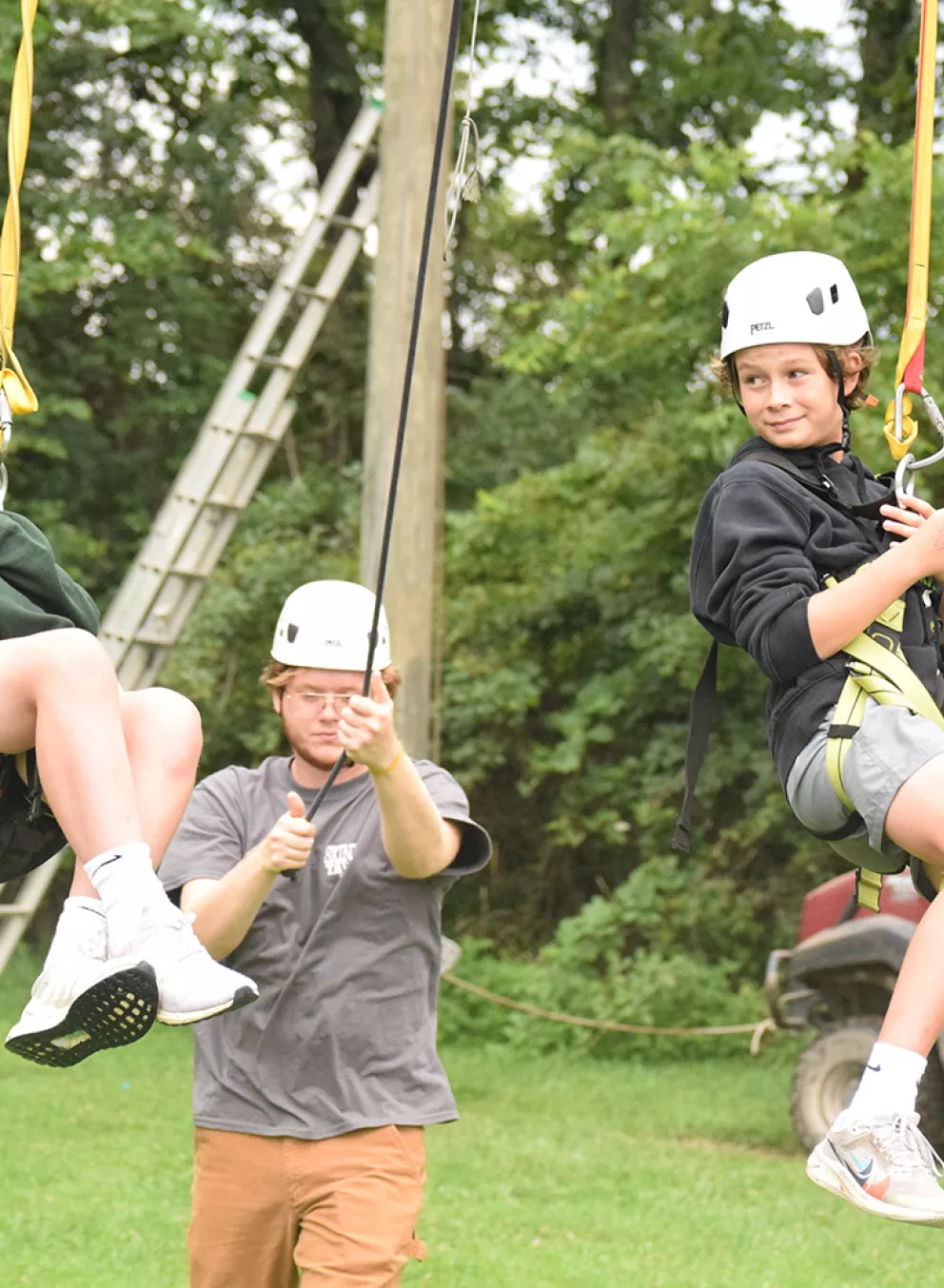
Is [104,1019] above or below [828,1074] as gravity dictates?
above

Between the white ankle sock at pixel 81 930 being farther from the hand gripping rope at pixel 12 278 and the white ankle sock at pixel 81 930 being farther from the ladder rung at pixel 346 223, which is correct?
the ladder rung at pixel 346 223

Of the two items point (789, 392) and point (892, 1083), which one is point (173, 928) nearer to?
point (892, 1083)

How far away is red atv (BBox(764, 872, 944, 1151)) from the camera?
8.22 metres

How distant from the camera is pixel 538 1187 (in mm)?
8086

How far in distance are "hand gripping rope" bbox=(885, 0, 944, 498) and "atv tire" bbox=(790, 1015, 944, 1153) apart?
5772mm

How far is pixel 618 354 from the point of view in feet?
37.7

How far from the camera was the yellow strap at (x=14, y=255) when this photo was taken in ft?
11.2

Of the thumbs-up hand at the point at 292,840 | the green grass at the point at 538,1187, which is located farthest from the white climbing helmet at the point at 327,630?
the green grass at the point at 538,1187

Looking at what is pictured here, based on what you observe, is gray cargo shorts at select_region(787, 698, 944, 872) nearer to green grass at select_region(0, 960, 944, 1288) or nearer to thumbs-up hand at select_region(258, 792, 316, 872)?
thumbs-up hand at select_region(258, 792, 316, 872)

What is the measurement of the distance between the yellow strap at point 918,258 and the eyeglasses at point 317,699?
1401 millimetres

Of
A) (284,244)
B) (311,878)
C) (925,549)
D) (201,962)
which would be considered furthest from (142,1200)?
(284,244)

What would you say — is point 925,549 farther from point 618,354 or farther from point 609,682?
point 609,682

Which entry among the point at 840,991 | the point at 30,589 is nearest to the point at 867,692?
the point at 30,589

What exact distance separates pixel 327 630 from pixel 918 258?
1519mm
